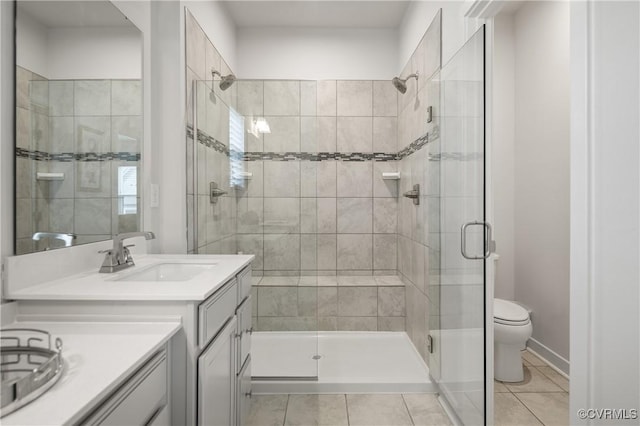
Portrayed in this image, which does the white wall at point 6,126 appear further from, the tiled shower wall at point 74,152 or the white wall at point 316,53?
the white wall at point 316,53

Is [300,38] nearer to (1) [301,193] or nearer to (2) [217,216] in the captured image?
(1) [301,193]

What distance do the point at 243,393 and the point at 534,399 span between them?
177 centimetres

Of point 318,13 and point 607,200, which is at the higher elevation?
point 318,13

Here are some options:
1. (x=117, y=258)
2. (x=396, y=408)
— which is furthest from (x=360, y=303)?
(x=117, y=258)

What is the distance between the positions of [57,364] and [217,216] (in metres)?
1.68

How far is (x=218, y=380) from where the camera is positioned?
1.25m

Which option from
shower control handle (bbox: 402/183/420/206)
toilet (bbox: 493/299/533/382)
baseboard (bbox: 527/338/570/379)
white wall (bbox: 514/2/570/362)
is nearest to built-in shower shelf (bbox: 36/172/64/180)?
shower control handle (bbox: 402/183/420/206)

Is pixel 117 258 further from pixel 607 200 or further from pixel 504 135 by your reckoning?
pixel 504 135

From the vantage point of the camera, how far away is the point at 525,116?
285 centimetres

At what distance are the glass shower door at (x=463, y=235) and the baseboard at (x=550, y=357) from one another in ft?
3.42

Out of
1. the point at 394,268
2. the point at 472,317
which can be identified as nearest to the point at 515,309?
the point at 472,317

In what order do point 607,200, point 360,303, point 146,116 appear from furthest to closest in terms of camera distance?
point 360,303 → point 146,116 → point 607,200

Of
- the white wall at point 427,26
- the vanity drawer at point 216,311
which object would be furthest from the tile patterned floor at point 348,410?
the white wall at point 427,26

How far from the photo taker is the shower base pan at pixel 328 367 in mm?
2127
